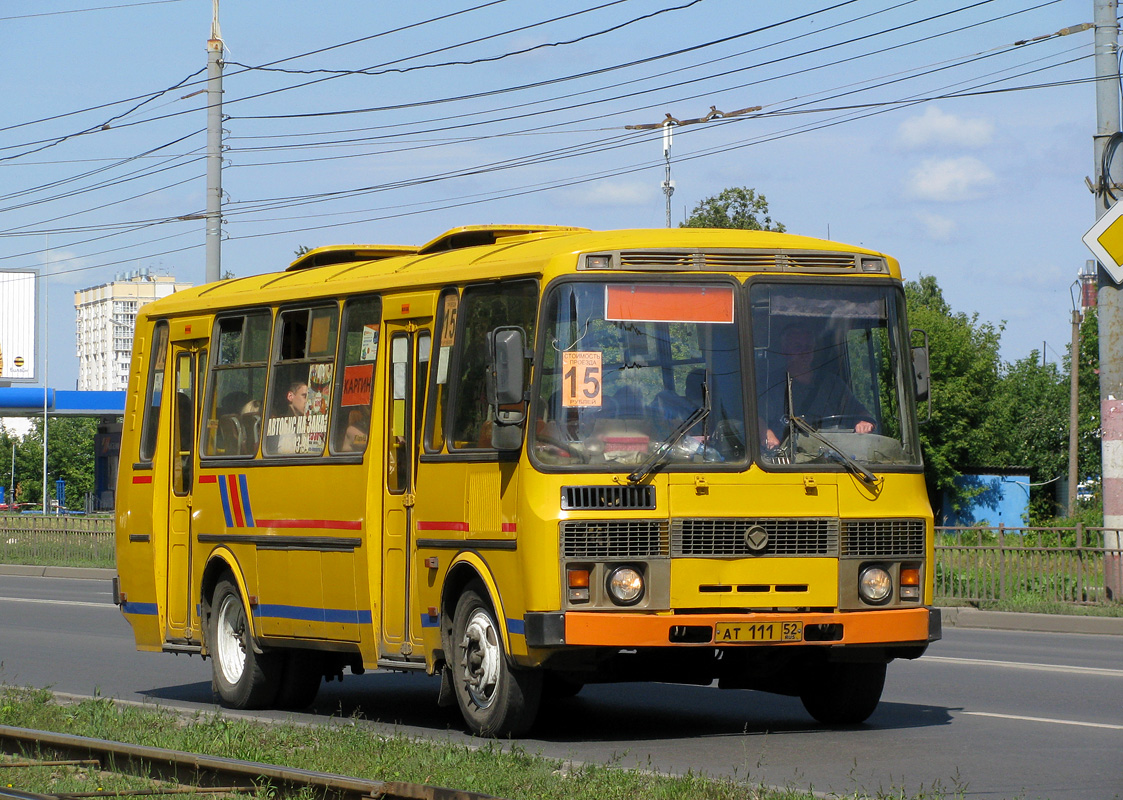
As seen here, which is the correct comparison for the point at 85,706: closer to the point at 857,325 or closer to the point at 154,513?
the point at 154,513

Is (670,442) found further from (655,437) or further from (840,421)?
(840,421)

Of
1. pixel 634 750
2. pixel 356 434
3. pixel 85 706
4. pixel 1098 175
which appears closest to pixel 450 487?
pixel 356 434

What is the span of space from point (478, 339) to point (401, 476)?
1147 millimetres

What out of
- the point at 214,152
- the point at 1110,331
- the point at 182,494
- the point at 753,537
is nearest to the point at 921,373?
the point at 753,537

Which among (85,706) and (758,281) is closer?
(758,281)

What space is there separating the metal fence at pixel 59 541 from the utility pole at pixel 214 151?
9952 millimetres

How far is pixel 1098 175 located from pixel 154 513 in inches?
486

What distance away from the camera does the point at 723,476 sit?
977 cm

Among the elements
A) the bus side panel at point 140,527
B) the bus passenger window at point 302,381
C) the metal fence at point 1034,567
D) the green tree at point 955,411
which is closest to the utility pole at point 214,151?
the metal fence at point 1034,567

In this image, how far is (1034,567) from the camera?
21.8 m

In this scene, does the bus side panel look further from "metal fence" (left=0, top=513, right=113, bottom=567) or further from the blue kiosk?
the blue kiosk

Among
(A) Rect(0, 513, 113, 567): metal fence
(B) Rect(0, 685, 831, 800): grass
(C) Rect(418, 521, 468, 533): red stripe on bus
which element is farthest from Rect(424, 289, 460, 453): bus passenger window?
(A) Rect(0, 513, 113, 567): metal fence

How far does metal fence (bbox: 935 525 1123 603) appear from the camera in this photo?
2112cm

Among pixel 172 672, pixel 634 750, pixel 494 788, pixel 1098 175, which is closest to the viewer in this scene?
pixel 494 788
